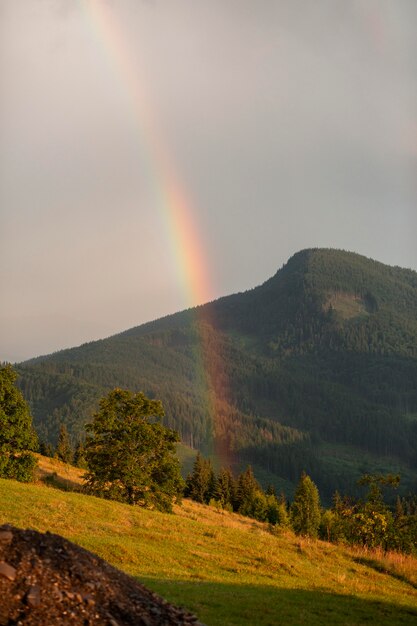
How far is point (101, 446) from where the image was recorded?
1984 inches

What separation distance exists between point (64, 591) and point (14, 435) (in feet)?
123

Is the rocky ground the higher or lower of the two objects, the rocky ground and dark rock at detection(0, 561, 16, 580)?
the lower

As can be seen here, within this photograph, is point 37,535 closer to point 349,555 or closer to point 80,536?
point 80,536

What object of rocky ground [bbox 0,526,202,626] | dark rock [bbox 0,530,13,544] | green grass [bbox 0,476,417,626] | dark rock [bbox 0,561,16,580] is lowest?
green grass [bbox 0,476,417,626]

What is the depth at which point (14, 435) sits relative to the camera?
45938mm

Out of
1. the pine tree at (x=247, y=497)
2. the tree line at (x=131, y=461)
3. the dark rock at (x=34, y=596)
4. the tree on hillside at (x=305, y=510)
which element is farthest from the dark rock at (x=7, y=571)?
the tree on hillside at (x=305, y=510)

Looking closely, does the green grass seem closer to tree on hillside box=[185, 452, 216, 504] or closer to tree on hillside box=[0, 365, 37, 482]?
tree on hillside box=[0, 365, 37, 482]

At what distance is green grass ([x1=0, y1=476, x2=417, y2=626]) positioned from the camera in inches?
709

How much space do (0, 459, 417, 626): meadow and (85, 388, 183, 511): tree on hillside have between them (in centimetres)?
1372

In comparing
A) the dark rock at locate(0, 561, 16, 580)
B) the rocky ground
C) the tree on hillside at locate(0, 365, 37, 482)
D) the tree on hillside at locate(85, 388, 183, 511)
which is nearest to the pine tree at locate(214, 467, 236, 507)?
the tree on hillside at locate(85, 388, 183, 511)

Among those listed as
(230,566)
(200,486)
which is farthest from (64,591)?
(200,486)

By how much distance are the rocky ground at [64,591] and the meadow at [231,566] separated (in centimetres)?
394

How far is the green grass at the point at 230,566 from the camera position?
59.1 ft

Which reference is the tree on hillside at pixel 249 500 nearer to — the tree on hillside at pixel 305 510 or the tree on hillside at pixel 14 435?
the tree on hillside at pixel 305 510
